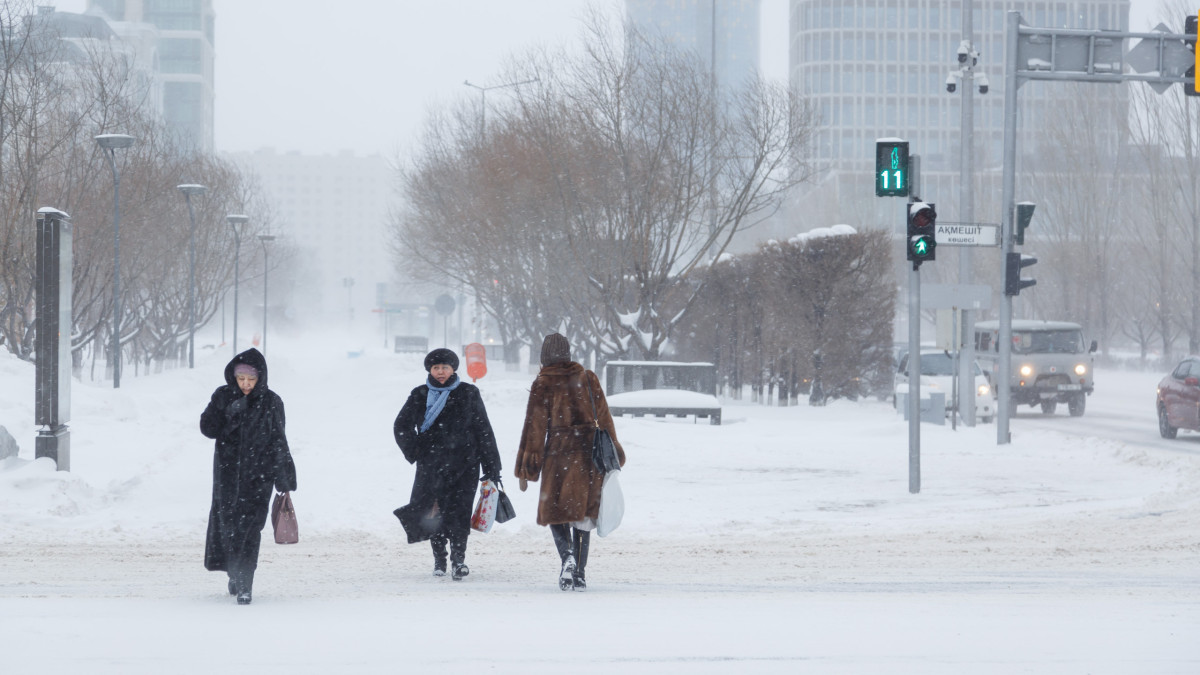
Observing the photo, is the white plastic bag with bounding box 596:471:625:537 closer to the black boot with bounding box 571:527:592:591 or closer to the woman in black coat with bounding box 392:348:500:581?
the black boot with bounding box 571:527:592:591

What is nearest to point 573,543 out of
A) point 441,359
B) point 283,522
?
point 441,359

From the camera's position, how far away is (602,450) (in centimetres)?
798

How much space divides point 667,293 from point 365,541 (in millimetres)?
20547

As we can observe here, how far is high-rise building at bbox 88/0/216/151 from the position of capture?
14150 centimetres

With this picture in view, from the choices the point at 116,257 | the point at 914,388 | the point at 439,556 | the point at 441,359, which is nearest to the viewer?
the point at 441,359

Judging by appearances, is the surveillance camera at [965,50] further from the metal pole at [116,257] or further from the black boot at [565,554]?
the metal pole at [116,257]

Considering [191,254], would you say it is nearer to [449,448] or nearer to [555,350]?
[449,448]

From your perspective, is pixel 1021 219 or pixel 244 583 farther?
pixel 1021 219

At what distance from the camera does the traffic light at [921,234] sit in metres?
13.5

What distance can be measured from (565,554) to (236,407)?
84.9 inches

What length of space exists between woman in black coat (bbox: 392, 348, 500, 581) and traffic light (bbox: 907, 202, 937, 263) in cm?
656

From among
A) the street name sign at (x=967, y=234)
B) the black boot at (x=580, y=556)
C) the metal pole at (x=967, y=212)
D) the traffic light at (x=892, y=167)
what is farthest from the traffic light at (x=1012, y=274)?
the black boot at (x=580, y=556)

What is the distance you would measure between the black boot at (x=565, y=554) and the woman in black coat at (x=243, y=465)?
166 centimetres

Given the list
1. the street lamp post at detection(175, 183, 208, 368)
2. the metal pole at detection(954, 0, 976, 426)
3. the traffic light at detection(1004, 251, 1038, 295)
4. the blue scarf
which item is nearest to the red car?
the metal pole at detection(954, 0, 976, 426)
